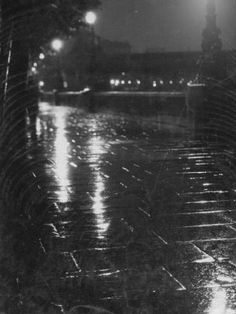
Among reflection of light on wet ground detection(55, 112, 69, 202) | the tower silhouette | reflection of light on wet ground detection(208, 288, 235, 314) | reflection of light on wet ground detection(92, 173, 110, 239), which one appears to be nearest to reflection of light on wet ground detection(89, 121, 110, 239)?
reflection of light on wet ground detection(92, 173, 110, 239)

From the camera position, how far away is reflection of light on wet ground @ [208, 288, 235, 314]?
4.05 metres

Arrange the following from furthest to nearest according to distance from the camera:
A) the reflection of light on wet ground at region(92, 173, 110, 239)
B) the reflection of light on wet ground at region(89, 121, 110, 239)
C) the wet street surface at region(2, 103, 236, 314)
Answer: the reflection of light on wet ground at region(89, 121, 110, 239) → the reflection of light on wet ground at region(92, 173, 110, 239) → the wet street surface at region(2, 103, 236, 314)

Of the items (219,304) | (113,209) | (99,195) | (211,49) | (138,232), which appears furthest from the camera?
(211,49)

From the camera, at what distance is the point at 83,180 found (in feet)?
31.2

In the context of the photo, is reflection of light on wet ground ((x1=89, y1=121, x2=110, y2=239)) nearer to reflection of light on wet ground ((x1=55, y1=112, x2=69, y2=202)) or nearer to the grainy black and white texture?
the grainy black and white texture

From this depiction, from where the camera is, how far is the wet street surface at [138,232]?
4.39 m

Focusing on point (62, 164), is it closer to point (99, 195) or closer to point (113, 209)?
point (99, 195)

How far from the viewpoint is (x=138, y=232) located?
20.7 feet

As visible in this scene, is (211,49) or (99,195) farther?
(211,49)

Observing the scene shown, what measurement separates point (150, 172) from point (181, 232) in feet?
13.2

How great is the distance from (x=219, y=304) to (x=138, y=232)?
7.26ft

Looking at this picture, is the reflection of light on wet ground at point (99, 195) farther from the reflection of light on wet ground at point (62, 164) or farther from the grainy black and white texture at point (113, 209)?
the reflection of light on wet ground at point (62, 164)

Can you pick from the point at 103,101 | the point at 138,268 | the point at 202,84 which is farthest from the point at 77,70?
the point at 138,268

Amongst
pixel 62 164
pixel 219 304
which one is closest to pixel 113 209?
pixel 219 304
